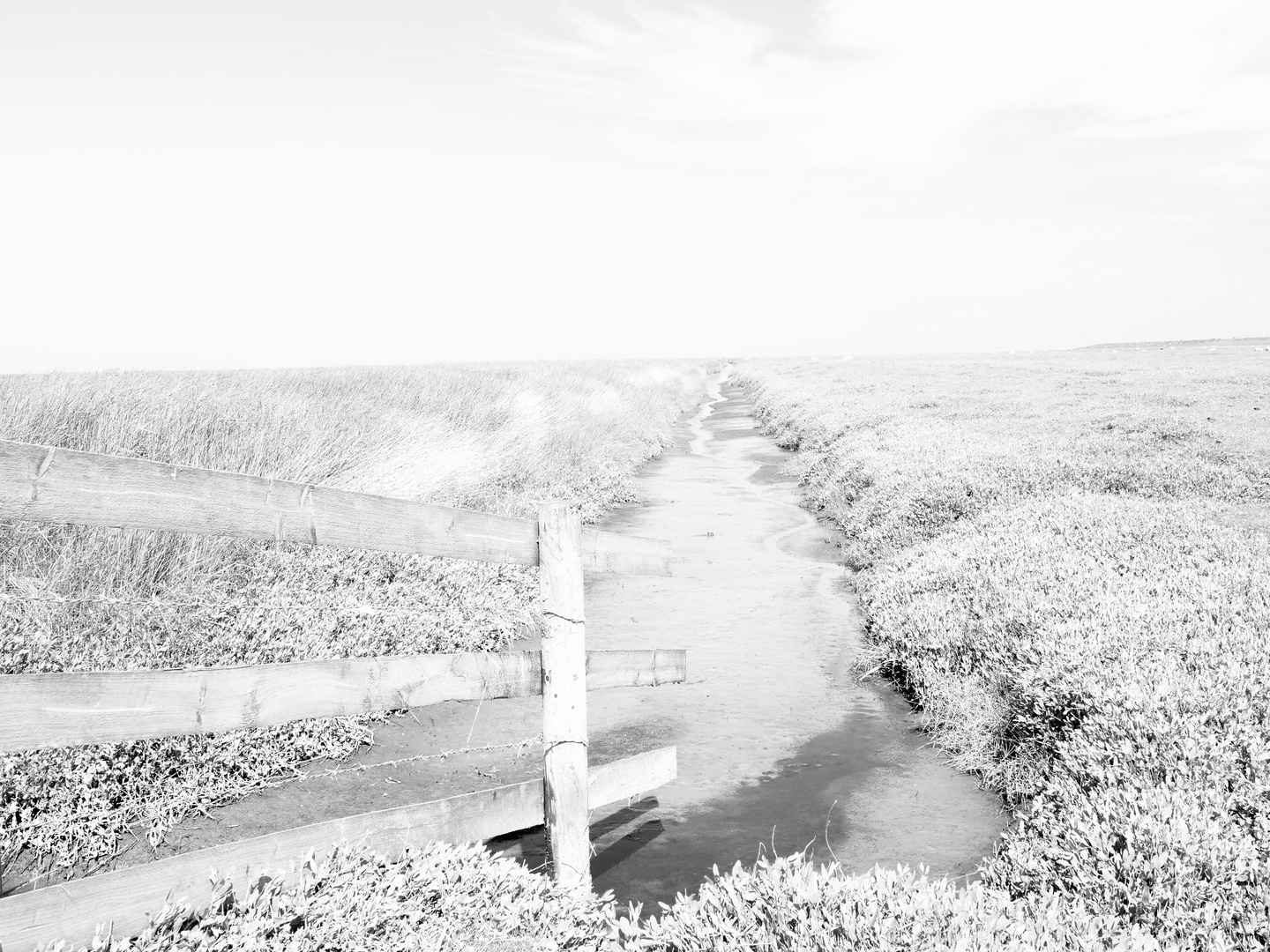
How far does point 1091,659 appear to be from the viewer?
6.17m

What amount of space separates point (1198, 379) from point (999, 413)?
805 inches

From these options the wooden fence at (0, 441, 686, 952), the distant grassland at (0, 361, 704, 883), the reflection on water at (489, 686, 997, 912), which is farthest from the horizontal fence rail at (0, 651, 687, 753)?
the distant grassland at (0, 361, 704, 883)

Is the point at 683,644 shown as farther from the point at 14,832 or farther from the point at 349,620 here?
the point at 14,832

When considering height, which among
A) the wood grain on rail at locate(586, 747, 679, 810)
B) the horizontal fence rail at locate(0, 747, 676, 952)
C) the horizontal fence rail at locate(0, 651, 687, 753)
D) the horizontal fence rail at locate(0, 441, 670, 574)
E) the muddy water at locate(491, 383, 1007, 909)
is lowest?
the muddy water at locate(491, 383, 1007, 909)

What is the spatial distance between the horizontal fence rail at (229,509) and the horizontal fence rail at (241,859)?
1.18m

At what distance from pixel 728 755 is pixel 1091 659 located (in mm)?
2760

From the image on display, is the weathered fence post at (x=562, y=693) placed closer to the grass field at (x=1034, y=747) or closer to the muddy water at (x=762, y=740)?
the grass field at (x=1034, y=747)

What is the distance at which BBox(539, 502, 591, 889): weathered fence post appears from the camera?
4.30 metres

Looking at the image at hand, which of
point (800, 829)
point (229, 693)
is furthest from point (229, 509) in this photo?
point (800, 829)

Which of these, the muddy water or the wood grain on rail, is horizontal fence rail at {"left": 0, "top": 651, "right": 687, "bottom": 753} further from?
the muddy water

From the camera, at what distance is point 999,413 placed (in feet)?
88.0

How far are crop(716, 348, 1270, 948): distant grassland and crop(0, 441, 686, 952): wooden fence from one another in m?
1.78

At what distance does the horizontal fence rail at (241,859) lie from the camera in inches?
112

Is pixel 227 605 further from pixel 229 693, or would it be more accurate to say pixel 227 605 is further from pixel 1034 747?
pixel 1034 747
